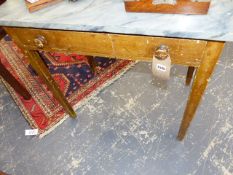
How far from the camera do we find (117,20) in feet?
2.25

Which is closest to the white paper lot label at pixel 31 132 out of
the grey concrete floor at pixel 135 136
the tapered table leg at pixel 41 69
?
the grey concrete floor at pixel 135 136

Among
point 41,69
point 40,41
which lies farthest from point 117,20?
point 41,69

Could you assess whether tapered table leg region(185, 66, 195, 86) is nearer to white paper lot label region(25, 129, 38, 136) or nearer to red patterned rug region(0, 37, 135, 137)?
red patterned rug region(0, 37, 135, 137)

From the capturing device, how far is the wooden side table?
2.27ft

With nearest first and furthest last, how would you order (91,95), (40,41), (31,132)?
1. (40,41)
2. (31,132)
3. (91,95)

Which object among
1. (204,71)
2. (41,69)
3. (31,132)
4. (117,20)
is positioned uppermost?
(117,20)

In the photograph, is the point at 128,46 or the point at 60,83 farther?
the point at 60,83

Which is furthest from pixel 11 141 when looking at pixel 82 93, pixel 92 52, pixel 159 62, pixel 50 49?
pixel 159 62

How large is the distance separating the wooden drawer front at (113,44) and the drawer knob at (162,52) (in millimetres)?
11

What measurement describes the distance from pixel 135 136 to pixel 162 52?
2.44 ft

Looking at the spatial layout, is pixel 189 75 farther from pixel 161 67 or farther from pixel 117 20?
pixel 117 20

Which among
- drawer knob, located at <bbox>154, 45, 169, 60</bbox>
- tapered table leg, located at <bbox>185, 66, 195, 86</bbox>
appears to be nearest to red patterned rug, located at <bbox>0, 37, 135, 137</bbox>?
tapered table leg, located at <bbox>185, 66, 195, 86</bbox>

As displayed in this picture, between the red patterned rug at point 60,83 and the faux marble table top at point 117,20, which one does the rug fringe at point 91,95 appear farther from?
the faux marble table top at point 117,20

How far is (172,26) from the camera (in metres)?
0.64
